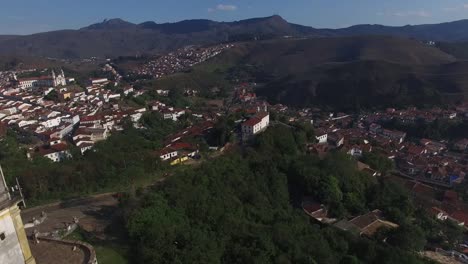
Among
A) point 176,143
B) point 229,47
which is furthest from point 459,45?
point 176,143

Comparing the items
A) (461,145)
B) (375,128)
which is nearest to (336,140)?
(375,128)

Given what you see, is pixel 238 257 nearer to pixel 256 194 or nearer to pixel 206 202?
pixel 206 202

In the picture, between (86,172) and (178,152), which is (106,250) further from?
Result: (178,152)

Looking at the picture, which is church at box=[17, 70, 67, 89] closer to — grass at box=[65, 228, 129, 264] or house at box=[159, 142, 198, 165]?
house at box=[159, 142, 198, 165]

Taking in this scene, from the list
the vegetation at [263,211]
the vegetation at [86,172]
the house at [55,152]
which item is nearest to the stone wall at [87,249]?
the vegetation at [263,211]

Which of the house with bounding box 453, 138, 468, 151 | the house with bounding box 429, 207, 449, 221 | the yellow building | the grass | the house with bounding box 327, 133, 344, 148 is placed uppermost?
the yellow building

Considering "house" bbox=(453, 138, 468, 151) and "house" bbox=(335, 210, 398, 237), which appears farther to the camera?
"house" bbox=(453, 138, 468, 151)

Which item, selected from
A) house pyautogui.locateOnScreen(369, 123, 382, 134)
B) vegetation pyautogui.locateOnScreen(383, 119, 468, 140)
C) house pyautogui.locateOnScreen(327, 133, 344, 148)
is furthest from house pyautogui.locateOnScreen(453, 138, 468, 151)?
house pyautogui.locateOnScreen(327, 133, 344, 148)

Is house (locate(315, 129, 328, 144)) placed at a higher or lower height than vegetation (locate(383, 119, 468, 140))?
higher
